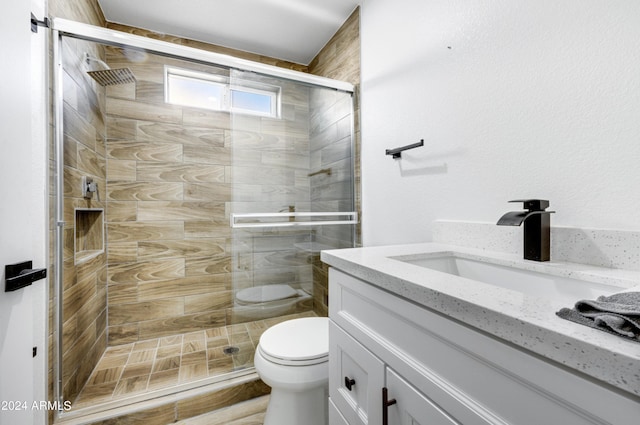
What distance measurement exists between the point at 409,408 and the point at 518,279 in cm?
52

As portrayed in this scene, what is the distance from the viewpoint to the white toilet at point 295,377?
112 centimetres

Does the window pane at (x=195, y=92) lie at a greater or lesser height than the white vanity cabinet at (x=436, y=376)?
greater

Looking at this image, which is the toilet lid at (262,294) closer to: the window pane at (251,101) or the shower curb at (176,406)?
the shower curb at (176,406)

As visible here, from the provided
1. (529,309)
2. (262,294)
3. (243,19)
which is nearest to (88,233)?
(262,294)

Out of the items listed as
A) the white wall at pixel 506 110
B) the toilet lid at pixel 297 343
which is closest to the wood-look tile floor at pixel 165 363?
the toilet lid at pixel 297 343

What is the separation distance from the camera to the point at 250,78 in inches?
65.3

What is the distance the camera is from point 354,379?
31.1 inches

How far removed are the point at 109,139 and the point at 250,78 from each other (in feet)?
4.08

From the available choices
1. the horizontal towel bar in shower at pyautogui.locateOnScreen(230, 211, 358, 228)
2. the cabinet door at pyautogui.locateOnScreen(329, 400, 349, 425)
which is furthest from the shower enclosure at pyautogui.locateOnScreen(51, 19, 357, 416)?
the cabinet door at pyautogui.locateOnScreen(329, 400, 349, 425)

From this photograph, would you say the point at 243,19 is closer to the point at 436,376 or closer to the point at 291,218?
the point at 291,218

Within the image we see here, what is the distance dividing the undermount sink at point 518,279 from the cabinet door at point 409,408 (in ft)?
1.19

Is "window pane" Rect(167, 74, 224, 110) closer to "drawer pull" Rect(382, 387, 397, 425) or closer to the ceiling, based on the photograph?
the ceiling

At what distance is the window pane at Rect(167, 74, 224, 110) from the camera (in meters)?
2.23

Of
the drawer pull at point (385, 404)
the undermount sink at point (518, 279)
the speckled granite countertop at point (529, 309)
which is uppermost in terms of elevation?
the speckled granite countertop at point (529, 309)
